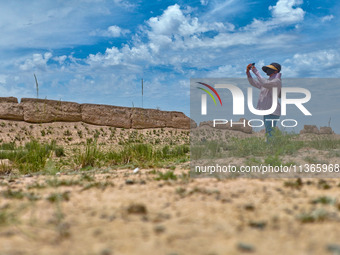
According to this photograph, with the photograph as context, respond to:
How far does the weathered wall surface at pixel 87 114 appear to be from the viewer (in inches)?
1057

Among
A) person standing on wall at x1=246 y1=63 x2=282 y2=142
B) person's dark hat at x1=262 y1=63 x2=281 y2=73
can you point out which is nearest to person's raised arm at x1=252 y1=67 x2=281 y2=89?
person standing on wall at x1=246 y1=63 x2=282 y2=142

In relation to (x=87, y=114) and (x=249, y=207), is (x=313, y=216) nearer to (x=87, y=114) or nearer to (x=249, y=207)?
(x=249, y=207)

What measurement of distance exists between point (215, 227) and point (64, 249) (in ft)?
3.36

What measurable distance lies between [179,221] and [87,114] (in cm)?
2864

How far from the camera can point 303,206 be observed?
2936 mm

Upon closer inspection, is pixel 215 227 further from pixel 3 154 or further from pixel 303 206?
pixel 3 154

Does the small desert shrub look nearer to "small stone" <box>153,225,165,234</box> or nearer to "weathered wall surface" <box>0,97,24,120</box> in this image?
"small stone" <box>153,225,165,234</box>

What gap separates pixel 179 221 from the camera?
8.49 ft

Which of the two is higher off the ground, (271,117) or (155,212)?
(271,117)

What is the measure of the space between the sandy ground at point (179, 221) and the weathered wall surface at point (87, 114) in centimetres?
2105

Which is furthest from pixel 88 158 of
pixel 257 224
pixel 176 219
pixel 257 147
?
pixel 257 224

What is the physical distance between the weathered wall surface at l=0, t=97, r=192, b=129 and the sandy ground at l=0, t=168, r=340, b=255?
21049mm

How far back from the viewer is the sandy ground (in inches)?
84.1

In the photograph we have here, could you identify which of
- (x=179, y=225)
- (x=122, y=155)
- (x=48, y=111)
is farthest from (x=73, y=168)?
(x=48, y=111)
